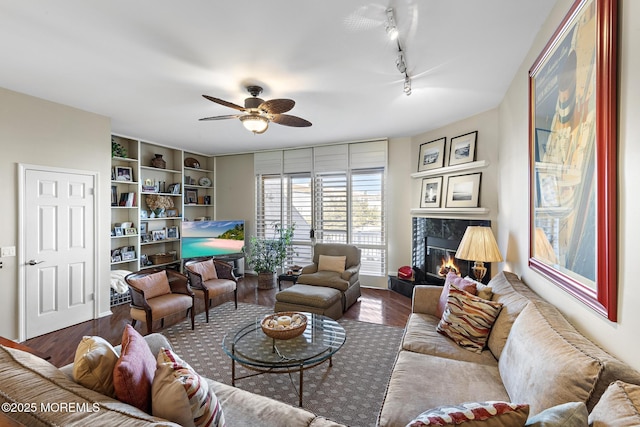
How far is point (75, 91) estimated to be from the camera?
9.98 feet

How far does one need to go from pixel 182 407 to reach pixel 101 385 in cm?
35

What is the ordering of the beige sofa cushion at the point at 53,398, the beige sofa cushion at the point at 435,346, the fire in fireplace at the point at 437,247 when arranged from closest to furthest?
the beige sofa cushion at the point at 53,398, the beige sofa cushion at the point at 435,346, the fire in fireplace at the point at 437,247

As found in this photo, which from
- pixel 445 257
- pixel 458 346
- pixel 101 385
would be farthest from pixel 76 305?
pixel 445 257

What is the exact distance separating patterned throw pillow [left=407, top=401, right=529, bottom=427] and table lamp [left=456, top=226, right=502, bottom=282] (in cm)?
219

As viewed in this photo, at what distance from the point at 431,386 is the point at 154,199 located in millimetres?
5439

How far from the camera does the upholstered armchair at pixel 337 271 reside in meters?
3.91

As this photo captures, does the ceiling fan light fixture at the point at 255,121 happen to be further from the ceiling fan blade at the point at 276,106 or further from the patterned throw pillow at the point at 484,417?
the patterned throw pillow at the point at 484,417

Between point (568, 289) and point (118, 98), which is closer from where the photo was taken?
point (568, 289)

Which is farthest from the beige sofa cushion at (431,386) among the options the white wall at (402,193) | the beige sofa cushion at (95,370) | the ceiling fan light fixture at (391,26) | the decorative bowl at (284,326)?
the white wall at (402,193)

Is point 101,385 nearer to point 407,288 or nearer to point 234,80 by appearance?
point 234,80

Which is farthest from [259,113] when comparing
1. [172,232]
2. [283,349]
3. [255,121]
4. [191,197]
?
[191,197]

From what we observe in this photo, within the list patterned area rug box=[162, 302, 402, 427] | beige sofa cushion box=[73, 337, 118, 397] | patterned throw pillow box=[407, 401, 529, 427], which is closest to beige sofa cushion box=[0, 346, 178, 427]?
beige sofa cushion box=[73, 337, 118, 397]

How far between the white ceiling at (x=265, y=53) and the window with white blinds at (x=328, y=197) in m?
1.59

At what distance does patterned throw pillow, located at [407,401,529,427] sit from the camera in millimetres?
920
